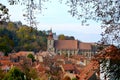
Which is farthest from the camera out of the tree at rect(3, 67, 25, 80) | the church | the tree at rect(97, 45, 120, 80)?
the church

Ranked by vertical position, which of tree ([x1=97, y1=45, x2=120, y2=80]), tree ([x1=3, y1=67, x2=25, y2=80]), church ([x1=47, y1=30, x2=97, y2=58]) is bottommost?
church ([x1=47, y1=30, x2=97, y2=58])

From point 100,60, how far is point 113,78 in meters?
0.22

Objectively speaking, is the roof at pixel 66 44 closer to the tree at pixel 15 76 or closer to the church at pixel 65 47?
the church at pixel 65 47

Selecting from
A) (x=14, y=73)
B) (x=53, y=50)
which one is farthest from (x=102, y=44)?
(x=53, y=50)

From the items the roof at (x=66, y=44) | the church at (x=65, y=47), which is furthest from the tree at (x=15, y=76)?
the roof at (x=66, y=44)

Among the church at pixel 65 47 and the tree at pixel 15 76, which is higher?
the tree at pixel 15 76

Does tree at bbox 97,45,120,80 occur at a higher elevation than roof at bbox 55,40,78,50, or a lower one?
higher

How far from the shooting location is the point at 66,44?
4498 inches

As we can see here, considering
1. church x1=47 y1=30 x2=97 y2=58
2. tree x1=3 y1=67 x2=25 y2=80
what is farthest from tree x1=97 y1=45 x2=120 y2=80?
church x1=47 y1=30 x2=97 y2=58

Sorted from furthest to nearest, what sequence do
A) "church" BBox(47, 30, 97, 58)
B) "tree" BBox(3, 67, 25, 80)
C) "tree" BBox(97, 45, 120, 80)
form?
"church" BBox(47, 30, 97, 58) → "tree" BBox(3, 67, 25, 80) → "tree" BBox(97, 45, 120, 80)

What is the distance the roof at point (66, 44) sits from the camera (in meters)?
114

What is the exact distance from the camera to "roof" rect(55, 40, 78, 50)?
375ft

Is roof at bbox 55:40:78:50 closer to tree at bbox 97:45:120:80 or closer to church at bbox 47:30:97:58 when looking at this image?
church at bbox 47:30:97:58

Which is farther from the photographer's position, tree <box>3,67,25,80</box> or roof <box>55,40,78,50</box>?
roof <box>55,40,78,50</box>
